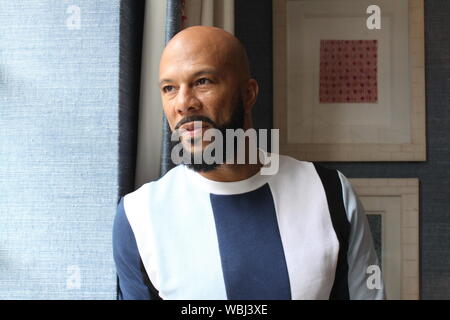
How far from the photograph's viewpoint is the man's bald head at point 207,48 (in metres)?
0.51

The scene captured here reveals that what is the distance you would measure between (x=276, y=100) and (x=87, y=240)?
1.58ft

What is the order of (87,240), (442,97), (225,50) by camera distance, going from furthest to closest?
(442,97)
(87,240)
(225,50)

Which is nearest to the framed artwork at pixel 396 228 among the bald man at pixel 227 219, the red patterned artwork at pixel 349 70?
the red patterned artwork at pixel 349 70

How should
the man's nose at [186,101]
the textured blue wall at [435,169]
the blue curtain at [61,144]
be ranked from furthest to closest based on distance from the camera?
the textured blue wall at [435,169] < the blue curtain at [61,144] < the man's nose at [186,101]

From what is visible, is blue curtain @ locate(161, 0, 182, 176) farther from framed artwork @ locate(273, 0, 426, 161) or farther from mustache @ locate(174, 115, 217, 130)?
framed artwork @ locate(273, 0, 426, 161)

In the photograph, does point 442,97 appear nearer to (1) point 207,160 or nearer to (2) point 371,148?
(2) point 371,148

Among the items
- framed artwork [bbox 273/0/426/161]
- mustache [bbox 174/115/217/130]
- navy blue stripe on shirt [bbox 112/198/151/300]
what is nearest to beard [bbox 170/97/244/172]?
mustache [bbox 174/115/217/130]

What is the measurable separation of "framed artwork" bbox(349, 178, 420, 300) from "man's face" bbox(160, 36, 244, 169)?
53 centimetres

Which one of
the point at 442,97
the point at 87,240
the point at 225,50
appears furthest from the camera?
the point at 442,97

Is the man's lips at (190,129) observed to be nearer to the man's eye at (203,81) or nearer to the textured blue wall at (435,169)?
the man's eye at (203,81)

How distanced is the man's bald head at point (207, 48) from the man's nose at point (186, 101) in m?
0.03

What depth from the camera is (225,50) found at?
0.52 metres

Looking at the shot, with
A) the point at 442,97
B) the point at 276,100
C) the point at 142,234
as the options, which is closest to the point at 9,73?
the point at 142,234
